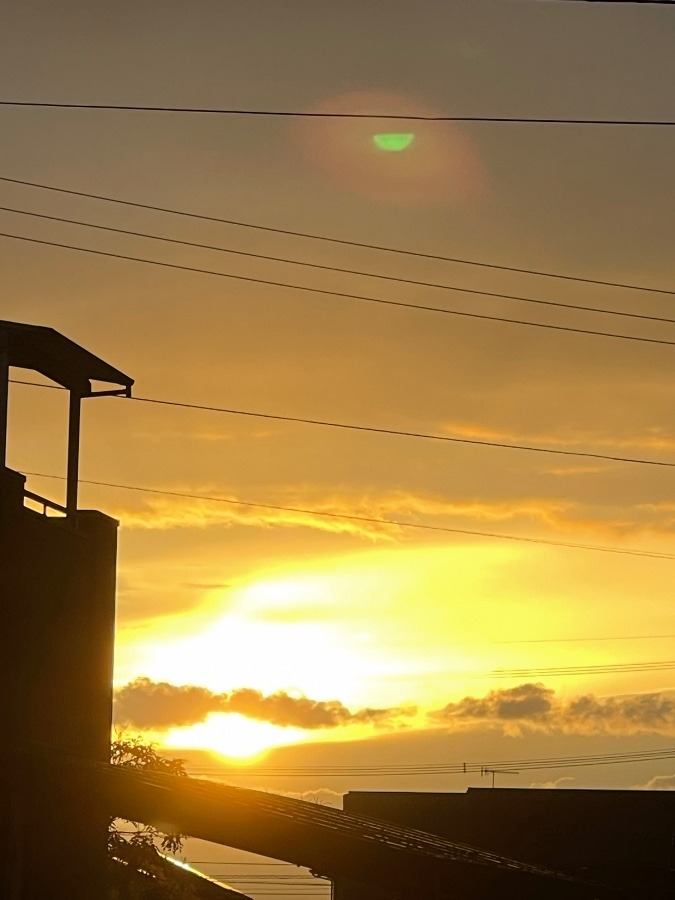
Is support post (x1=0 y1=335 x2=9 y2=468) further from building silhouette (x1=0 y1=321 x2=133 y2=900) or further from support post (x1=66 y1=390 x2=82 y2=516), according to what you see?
support post (x1=66 y1=390 x2=82 y2=516)

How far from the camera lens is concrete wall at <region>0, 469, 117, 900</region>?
19.6 meters

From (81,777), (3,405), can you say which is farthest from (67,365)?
(81,777)

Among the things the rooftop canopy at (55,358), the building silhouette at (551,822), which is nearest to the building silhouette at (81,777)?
the rooftop canopy at (55,358)

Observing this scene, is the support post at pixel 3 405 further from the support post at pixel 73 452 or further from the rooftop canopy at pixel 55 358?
the support post at pixel 73 452

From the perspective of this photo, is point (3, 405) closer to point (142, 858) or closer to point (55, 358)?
point (55, 358)

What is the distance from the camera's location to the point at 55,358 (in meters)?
22.0

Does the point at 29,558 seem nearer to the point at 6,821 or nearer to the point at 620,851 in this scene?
the point at 6,821

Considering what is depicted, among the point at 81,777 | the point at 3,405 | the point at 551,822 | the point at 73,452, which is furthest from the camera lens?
the point at 551,822

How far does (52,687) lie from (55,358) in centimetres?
543

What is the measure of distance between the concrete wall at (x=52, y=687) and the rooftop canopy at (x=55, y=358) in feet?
7.42

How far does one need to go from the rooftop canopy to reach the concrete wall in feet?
7.42

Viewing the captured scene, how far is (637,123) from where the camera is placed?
21359mm

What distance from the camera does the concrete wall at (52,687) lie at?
19562 millimetres

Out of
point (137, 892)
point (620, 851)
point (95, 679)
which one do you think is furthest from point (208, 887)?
point (95, 679)
